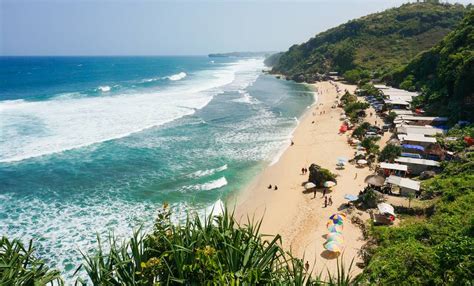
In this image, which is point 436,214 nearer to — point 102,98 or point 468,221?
point 468,221

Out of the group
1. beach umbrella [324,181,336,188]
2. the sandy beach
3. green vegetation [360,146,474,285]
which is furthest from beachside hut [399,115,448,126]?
beach umbrella [324,181,336,188]

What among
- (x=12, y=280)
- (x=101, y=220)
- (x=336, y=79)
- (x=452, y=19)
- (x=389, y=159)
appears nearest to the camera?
(x=12, y=280)

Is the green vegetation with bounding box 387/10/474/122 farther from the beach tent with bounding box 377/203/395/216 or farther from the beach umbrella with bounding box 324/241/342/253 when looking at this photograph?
the beach umbrella with bounding box 324/241/342/253

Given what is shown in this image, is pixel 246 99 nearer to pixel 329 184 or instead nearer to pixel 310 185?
pixel 310 185

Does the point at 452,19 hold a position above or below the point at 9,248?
above

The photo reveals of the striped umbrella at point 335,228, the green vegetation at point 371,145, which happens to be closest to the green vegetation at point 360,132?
the green vegetation at point 371,145

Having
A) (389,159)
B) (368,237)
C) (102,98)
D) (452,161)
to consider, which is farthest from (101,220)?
(102,98)
